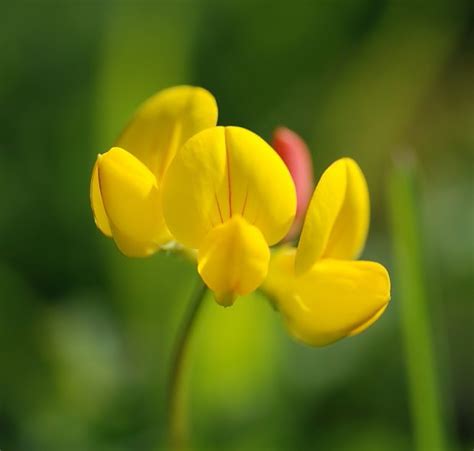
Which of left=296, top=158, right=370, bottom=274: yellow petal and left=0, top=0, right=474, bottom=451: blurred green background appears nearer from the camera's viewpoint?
left=296, top=158, right=370, bottom=274: yellow petal

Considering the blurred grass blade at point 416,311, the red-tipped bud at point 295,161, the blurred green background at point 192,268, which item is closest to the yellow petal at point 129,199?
the red-tipped bud at point 295,161

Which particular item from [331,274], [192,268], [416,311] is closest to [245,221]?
[331,274]

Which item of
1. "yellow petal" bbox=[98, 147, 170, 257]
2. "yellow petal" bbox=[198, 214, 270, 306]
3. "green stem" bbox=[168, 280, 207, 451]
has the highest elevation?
"yellow petal" bbox=[98, 147, 170, 257]

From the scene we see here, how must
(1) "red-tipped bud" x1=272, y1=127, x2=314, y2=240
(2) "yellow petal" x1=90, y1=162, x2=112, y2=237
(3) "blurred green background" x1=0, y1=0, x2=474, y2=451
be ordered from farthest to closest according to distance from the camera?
(3) "blurred green background" x1=0, y1=0, x2=474, y2=451 < (1) "red-tipped bud" x1=272, y1=127, x2=314, y2=240 < (2) "yellow petal" x1=90, y1=162, x2=112, y2=237

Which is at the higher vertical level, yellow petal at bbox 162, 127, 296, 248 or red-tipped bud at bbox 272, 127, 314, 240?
red-tipped bud at bbox 272, 127, 314, 240

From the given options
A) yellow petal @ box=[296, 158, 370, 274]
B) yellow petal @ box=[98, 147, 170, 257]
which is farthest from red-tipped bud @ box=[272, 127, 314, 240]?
yellow petal @ box=[98, 147, 170, 257]

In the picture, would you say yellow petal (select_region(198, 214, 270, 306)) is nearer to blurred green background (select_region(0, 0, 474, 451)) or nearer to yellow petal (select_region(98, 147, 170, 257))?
yellow petal (select_region(98, 147, 170, 257))
